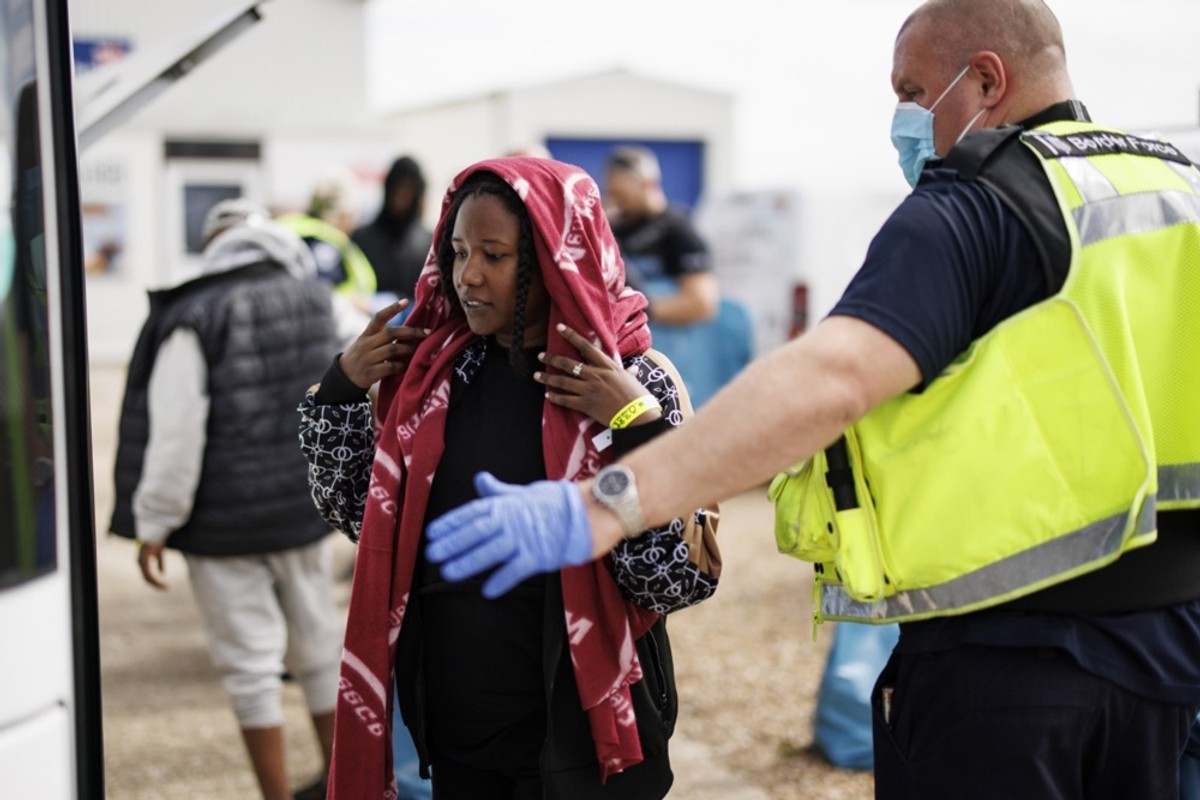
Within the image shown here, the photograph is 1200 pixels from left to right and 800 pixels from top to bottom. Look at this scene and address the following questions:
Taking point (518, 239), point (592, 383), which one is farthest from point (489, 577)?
point (518, 239)

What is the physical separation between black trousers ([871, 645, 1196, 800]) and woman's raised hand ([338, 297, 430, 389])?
3.51 feet

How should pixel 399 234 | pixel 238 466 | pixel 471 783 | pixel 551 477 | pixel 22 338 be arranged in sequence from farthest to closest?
pixel 399 234, pixel 238 466, pixel 471 783, pixel 551 477, pixel 22 338

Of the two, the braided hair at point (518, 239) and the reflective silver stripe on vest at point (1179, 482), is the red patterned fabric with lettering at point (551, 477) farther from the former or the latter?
the reflective silver stripe on vest at point (1179, 482)

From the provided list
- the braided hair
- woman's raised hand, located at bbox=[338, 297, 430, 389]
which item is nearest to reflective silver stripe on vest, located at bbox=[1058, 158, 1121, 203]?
the braided hair

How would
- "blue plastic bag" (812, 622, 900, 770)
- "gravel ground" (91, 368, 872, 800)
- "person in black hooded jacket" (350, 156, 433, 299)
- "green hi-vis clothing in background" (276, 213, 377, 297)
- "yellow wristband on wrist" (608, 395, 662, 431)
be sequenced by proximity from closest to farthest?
"yellow wristband on wrist" (608, 395, 662, 431), "blue plastic bag" (812, 622, 900, 770), "gravel ground" (91, 368, 872, 800), "green hi-vis clothing in background" (276, 213, 377, 297), "person in black hooded jacket" (350, 156, 433, 299)

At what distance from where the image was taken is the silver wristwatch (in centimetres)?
167

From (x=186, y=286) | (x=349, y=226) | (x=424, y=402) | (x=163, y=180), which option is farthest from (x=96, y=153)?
(x=424, y=402)

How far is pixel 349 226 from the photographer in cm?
818

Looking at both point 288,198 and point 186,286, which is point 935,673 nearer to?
point 186,286

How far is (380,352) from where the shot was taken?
2488 millimetres

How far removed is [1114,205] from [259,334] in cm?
286

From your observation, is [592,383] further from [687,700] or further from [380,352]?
[687,700]

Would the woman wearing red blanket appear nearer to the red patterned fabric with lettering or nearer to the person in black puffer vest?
the red patterned fabric with lettering

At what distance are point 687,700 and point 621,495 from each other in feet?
12.7
